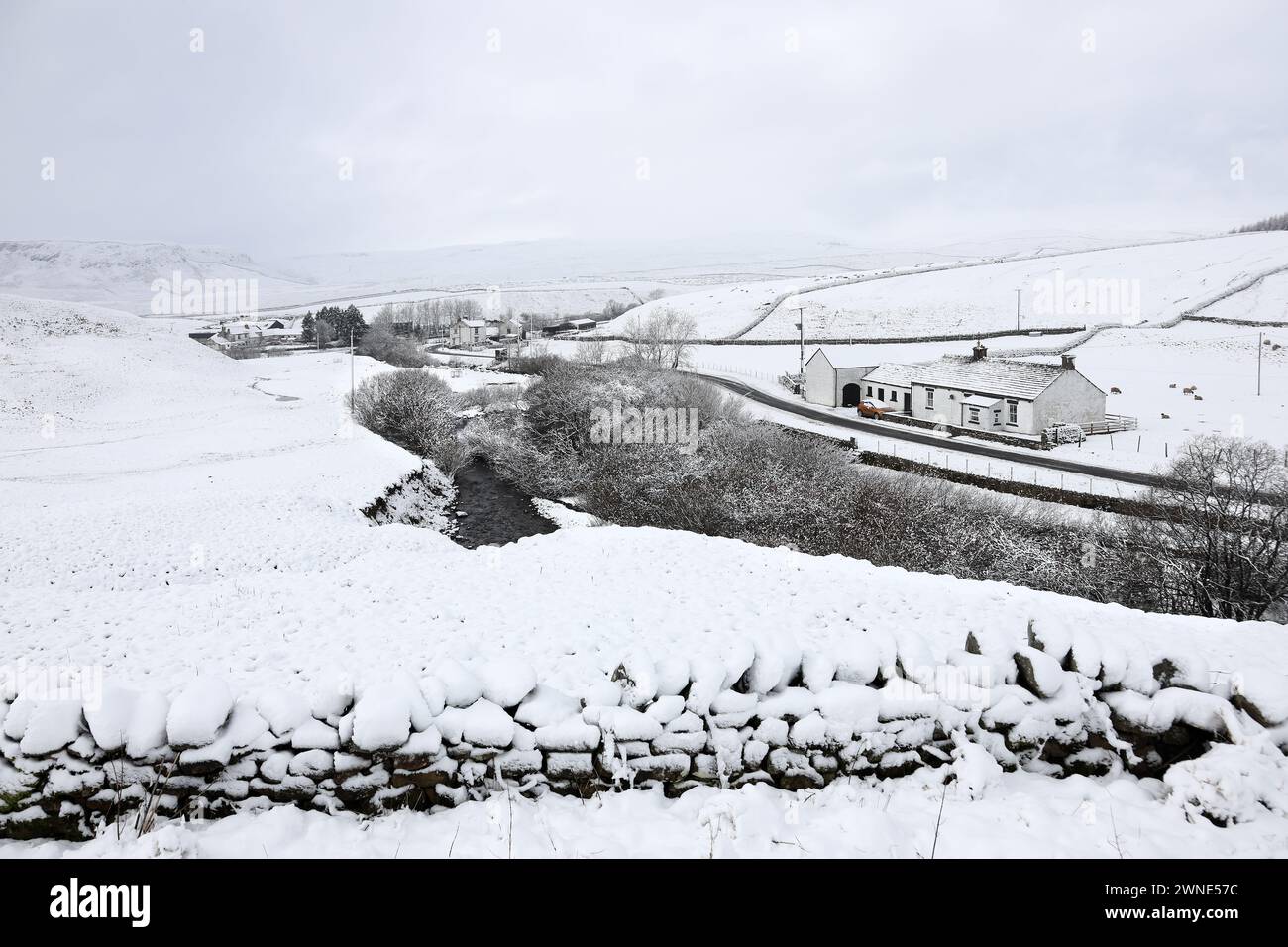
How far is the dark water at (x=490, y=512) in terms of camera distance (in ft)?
95.3

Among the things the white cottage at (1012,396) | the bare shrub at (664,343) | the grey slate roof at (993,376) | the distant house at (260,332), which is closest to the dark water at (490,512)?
the bare shrub at (664,343)

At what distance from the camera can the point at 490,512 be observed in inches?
1308

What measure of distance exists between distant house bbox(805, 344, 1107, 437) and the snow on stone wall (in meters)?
43.3

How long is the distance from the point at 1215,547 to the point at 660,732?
76.3 ft

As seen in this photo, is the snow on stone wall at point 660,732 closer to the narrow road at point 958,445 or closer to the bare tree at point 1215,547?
the bare tree at point 1215,547

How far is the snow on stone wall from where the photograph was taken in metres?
5.18

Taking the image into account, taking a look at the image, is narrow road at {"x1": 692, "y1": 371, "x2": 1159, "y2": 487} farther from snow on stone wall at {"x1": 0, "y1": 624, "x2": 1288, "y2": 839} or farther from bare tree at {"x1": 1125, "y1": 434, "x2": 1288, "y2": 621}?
snow on stone wall at {"x1": 0, "y1": 624, "x2": 1288, "y2": 839}

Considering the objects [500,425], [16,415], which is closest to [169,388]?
[16,415]

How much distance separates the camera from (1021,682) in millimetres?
6527

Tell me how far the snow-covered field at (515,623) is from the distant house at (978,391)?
1465 inches

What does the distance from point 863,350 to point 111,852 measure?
243 ft

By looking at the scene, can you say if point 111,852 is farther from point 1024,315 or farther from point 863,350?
point 1024,315

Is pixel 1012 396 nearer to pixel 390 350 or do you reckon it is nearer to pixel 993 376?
pixel 993 376

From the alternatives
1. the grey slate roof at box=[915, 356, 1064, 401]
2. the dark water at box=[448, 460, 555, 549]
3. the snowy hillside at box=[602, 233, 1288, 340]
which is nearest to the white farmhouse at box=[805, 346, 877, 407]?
the grey slate roof at box=[915, 356, 1064, 401]
